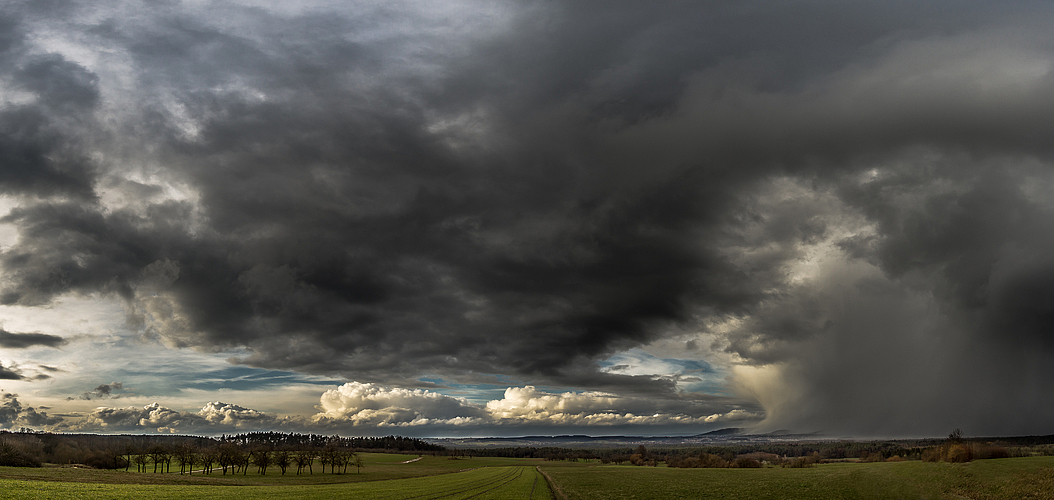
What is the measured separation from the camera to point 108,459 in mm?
163125

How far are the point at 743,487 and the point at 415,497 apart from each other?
2006 inches

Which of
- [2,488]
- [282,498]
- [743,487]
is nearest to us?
[2,488]

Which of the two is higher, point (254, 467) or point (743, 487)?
point (743, 487)

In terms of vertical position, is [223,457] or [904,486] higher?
[904,486]

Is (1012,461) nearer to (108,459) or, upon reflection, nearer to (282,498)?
(282,498)

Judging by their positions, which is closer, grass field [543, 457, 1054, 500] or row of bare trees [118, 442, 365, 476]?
grass field [543, 457, 1054, 500]

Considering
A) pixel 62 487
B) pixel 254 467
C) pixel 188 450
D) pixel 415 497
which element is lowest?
pixel 254 467

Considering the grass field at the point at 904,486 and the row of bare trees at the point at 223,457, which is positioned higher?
the grass field at the point at 904,486

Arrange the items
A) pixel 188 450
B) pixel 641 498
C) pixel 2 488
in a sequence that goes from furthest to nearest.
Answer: pixel 188 450 < pixel 641 498 < pixel 2 488

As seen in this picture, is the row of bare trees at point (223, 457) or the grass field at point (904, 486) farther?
the row of bare trees at point (223, 457)

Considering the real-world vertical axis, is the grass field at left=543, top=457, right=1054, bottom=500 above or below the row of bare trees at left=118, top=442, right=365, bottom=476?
above

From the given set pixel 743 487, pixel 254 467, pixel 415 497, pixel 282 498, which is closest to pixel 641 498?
pixel 743 487

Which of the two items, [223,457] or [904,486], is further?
[223,457]

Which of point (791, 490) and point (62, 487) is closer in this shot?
point (62, 487)
